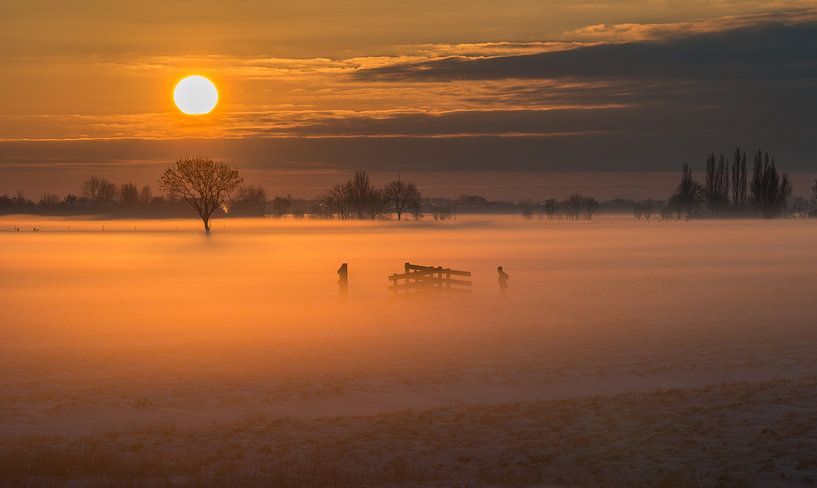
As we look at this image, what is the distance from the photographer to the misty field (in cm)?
1246

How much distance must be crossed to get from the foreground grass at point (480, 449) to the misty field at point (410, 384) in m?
0.05

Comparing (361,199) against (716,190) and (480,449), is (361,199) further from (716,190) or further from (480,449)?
(480,449)

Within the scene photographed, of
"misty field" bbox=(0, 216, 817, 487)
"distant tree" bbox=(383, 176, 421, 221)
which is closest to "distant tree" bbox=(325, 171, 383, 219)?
"distant tree" bbox=(383, 176, 421, 221)

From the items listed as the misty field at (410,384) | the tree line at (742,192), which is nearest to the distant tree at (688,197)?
the tree line at (742,192)

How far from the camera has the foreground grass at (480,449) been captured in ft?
38.7

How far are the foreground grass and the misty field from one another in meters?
0.05

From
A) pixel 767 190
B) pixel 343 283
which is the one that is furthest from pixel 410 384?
pixel 767 190

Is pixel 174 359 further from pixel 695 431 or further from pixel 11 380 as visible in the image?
pixel 695 431

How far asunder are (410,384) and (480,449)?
17.5ft

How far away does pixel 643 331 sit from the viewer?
83.5 ft

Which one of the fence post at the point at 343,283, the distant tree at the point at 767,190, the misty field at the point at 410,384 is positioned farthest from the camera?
the distant tree at the point at 767,190

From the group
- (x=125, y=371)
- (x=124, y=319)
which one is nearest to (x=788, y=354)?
(x=125, y=371)

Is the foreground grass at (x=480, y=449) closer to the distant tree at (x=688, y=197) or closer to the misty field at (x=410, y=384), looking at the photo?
the misty field at (x=410, y=384)

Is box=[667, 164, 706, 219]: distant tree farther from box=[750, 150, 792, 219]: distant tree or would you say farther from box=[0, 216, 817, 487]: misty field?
box=[0, 216, 817, 487]: misty field
